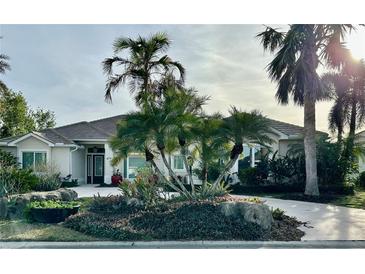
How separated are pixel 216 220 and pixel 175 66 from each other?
16.0 feet

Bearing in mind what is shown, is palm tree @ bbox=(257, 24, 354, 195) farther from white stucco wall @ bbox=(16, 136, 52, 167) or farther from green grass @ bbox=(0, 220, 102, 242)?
white stucco wall @ bbox=(16, 136, 52, 167)

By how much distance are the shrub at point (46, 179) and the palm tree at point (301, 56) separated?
764cm

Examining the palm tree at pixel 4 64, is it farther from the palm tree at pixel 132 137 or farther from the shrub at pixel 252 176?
the shrub at pixel 252 176

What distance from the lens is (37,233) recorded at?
7.24m

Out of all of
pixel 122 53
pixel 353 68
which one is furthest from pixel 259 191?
pixel 122 53

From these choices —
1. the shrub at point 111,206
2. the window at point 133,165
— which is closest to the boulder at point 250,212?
the shrub at point 111,206

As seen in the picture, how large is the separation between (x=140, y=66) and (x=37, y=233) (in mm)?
5671

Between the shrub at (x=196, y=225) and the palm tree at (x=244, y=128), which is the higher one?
the palm tree at (x=244, y=128)

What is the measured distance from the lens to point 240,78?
9312 mm

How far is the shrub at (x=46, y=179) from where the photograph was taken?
1030 cm

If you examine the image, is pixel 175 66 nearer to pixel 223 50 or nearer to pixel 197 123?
pixel 223 50

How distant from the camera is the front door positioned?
14586mm

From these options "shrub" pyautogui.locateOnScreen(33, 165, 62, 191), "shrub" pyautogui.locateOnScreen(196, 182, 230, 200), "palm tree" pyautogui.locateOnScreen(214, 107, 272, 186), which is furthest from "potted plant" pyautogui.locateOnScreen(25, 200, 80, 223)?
"palm tree" pyautogui.locateOnScreen(214, 107, 272, 186)
